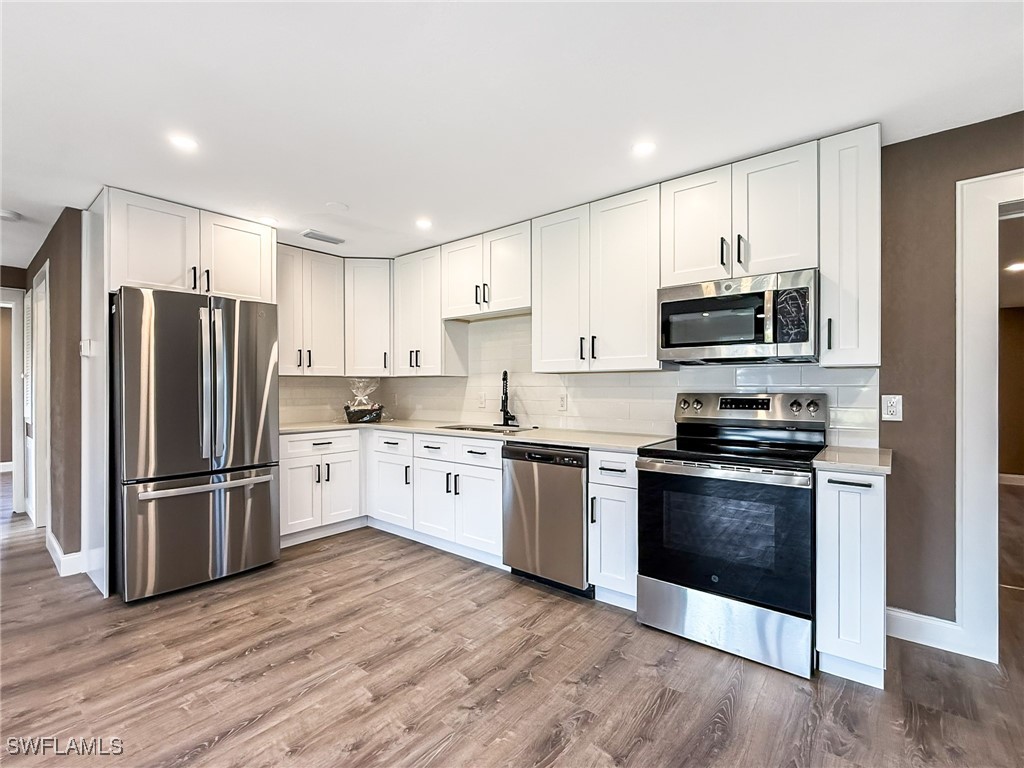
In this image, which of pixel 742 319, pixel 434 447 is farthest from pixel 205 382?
pixel 742 319

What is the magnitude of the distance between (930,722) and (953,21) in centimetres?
250

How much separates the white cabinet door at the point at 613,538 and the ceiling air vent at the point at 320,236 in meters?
2.82

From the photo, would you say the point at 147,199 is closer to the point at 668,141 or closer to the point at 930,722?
the point at 668,141

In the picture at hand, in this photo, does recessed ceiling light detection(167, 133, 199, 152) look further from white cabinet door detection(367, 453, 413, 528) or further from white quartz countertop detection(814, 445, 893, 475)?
white quartz countertop detection(814, 445, 893, 475)

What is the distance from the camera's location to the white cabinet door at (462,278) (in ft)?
12.7

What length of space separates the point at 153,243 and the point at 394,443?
213cm

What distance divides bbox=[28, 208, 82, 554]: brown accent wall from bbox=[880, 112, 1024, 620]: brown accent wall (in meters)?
4.85

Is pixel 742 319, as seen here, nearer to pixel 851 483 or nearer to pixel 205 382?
pixel 851 483

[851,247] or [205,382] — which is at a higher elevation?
[851,247]

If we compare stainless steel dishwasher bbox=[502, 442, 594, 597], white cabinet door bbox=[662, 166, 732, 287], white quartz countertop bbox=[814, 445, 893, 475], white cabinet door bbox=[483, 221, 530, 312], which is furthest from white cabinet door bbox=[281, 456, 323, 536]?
white quartz countertop bbox=[814, 445, 893, 475]

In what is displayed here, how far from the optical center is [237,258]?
3445mm

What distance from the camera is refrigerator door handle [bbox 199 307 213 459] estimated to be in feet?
10.2

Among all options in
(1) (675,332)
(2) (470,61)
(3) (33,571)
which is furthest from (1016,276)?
(3) (33,571)

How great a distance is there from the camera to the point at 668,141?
240cm
